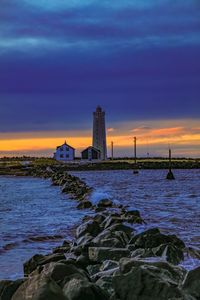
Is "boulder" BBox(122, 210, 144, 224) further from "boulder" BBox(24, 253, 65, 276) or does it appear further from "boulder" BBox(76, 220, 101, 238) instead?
"boulder" BBox(24, 253, 65, 276)

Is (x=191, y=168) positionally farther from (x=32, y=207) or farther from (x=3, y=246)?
(x=3, y=246)

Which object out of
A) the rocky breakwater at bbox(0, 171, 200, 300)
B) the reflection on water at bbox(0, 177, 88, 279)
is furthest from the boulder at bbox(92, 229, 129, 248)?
the reflection on water at bbox(0, 177, 88, 279)

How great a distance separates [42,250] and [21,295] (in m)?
6.35

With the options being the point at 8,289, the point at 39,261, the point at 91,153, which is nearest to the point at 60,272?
the point at 8,289

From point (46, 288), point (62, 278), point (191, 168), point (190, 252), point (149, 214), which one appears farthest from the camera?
point (191, 168)

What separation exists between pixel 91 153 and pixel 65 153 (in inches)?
310

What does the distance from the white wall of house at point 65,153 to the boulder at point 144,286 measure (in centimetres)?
11993

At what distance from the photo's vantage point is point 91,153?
122562 millimetres

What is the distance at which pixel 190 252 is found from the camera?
1089cm

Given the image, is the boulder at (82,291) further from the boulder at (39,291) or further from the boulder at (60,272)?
the boulder at (60,272)

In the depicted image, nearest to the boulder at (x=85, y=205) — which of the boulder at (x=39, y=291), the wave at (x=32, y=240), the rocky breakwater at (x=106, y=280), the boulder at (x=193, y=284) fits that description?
the wave at (x=32, y=240)

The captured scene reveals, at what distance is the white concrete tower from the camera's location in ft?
399

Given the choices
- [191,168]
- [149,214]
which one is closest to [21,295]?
[149,214]

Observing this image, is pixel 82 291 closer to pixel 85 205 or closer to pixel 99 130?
pixel 85 205
